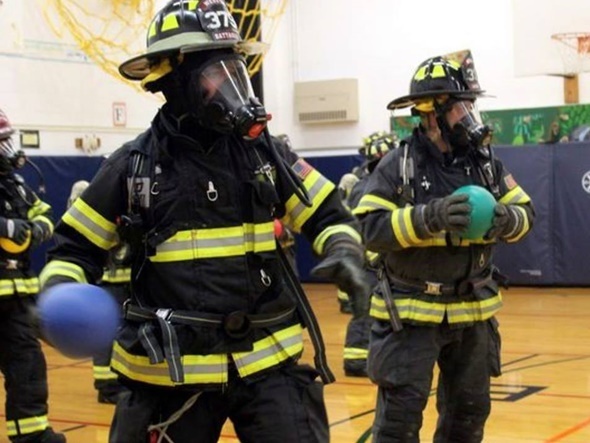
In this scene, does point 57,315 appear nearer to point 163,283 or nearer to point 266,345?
point 163,283

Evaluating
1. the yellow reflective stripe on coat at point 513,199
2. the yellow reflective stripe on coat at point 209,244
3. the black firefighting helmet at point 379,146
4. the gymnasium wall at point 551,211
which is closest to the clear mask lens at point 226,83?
the yellow reflective stripe on coat at point 209,244

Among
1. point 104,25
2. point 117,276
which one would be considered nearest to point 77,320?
point 117,276

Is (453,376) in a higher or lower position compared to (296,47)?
lower

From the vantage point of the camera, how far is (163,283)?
3.53 m

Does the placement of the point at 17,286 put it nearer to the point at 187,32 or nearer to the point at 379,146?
the point at 187,32

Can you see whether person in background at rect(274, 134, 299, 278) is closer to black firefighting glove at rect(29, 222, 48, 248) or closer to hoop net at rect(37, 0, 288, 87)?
black firefighting glove at rect(29, 222, 48, 248)

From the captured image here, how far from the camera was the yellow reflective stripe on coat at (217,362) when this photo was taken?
344 cm

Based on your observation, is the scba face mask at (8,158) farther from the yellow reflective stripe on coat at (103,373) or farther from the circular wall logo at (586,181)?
the circular wall logo at (586,181)

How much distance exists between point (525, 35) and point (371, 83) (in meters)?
3.04

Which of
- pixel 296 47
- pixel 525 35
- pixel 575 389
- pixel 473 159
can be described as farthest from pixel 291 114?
pixel 473 159

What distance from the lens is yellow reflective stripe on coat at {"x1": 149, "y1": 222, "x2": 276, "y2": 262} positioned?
3.49 metres

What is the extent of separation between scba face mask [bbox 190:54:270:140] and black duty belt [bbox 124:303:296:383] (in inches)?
22.2

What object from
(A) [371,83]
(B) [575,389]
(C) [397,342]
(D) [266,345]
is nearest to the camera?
(D) [266,345]

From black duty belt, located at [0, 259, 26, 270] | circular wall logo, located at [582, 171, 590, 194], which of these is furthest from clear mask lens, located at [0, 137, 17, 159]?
circular wall logo, located at [582, 171, 590, 194]
